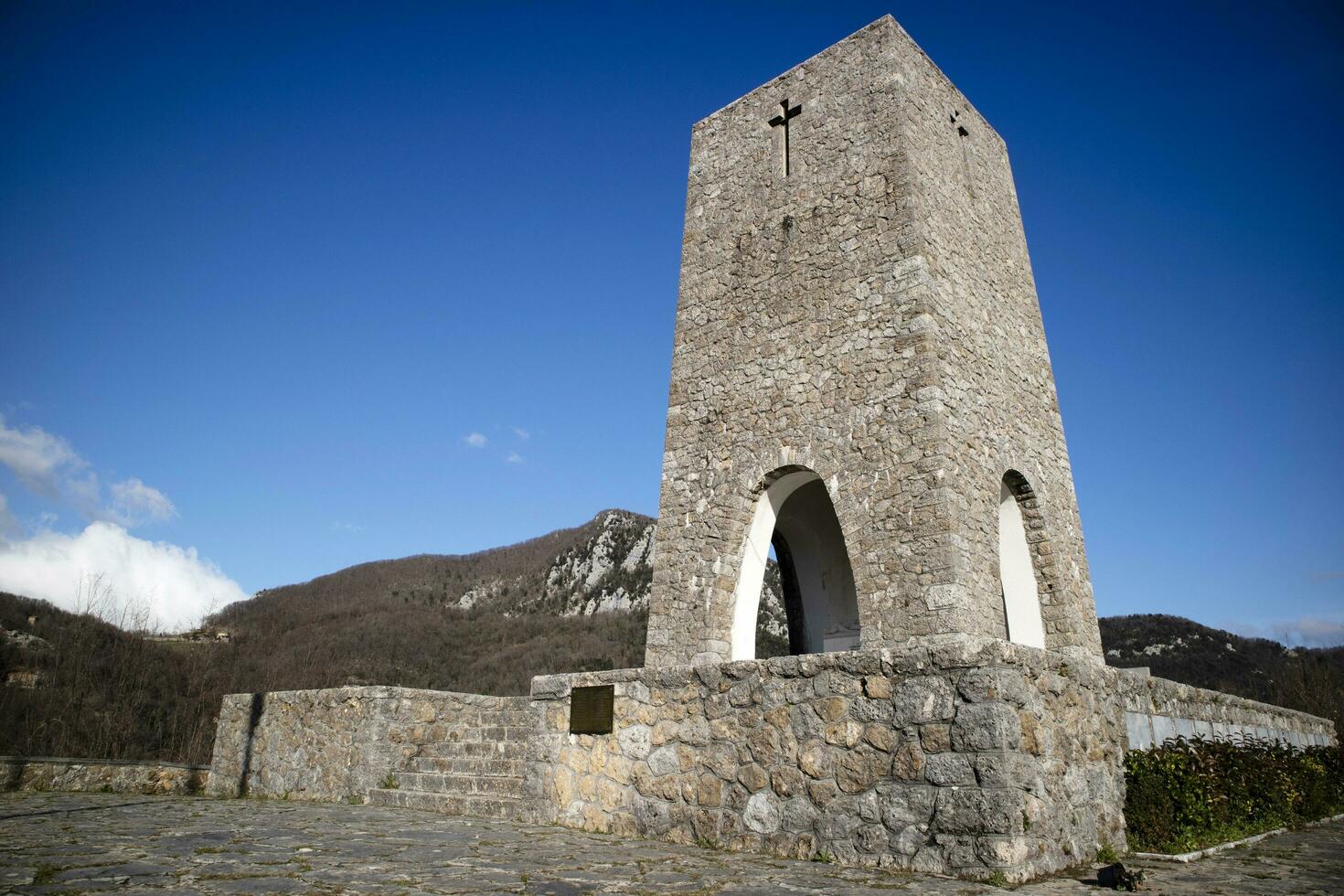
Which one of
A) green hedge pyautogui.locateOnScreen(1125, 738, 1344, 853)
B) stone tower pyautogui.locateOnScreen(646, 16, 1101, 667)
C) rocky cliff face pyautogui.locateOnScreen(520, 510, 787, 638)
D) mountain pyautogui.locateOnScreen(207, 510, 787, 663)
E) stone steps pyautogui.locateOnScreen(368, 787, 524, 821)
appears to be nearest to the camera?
green hedge pyautogui.locateOnScreen(1125, 738, 1344, 853)

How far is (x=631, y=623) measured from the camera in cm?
4656

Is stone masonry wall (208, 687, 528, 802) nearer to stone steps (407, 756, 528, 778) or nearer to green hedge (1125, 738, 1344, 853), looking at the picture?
stone steps (407, 756, 528, 778)

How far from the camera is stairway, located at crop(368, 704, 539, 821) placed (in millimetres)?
8742

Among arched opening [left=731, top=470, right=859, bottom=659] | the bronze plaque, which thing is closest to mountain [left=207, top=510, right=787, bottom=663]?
arched opening [left=731, top=470, right=859, bottom=659]

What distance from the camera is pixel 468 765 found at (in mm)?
9781

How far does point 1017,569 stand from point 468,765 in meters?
7.71

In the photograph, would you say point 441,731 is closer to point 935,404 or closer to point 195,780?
point 195,780

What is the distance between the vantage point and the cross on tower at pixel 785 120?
41.2ft

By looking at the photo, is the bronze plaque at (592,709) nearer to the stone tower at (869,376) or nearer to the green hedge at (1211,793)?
the stone tower at (869,376)

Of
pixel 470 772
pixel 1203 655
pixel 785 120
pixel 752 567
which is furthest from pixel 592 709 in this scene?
pixel 1203 655

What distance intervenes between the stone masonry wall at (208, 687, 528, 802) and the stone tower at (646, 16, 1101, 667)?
9.08 feet

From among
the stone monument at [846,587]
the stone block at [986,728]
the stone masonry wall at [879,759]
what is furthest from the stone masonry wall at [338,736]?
the stone block at [986,728]

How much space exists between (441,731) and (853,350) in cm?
717

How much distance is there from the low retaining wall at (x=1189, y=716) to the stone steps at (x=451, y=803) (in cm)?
518
